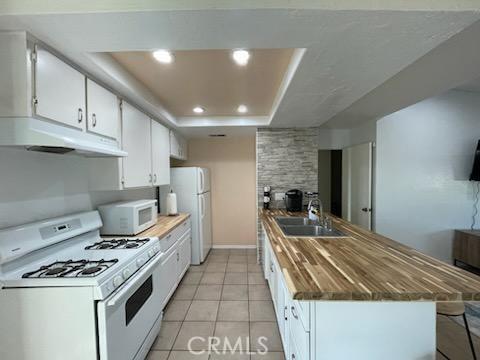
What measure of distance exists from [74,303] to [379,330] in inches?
62.5

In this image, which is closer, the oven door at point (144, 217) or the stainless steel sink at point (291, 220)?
the oven door at point (144, 217)

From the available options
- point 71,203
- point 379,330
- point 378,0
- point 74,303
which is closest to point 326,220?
point 379,330

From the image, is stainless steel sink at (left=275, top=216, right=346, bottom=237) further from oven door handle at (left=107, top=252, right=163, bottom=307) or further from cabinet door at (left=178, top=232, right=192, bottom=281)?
cabinet door at (left=178, top=232, right=192, bottom=281)

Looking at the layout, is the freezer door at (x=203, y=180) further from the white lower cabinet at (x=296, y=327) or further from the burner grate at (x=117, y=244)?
the white lower cabinet at (x=296, y=327)

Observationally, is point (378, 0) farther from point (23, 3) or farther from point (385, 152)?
point (385, 152)

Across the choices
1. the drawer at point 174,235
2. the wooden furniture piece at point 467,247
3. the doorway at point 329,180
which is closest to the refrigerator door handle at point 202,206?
the drawer at point 174,235

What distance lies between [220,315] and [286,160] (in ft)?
7.63

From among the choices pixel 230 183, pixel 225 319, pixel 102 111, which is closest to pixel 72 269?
pixel 102 111

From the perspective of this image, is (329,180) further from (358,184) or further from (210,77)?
(210,77)

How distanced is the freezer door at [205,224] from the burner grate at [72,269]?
7.68 feet

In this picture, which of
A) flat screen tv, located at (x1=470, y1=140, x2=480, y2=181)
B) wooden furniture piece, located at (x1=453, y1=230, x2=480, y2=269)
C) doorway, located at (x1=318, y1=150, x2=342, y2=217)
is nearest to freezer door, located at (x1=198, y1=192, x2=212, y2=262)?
doorway, located at (x1=318, y1=150, x2=342, y2=217)

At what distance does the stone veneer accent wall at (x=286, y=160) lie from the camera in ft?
12.0

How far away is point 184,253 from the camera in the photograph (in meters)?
3.30

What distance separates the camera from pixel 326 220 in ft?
8.21
